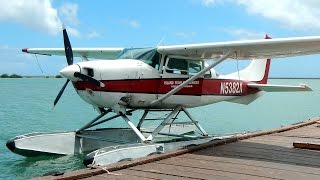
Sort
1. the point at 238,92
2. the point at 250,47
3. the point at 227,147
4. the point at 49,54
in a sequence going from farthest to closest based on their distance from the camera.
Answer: the point at 49,54 < the point at 238,92 < the point at 250,47 < the point at 227,147

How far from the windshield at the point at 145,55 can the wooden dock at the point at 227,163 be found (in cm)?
259

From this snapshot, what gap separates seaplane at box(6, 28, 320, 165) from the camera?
770 centimetres

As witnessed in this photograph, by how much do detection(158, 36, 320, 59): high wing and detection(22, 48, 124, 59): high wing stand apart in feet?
8.02

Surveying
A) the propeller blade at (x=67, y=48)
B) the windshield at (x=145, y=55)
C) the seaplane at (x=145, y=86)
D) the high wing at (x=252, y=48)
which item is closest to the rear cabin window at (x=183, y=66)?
the seaplane at (x=145, y=86)

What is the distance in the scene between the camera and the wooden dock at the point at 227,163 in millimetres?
4359

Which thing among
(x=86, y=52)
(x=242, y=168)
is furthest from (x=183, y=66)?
(x=242, y=168)

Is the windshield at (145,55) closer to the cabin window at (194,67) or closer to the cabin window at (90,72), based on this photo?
the cabin window at (194,67)

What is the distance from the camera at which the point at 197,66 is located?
30.8 ft

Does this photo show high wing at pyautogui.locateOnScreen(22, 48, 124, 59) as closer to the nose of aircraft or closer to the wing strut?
the wing strut

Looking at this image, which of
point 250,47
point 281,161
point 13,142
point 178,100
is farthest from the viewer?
point 178,100

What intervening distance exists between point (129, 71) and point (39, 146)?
2.51 m

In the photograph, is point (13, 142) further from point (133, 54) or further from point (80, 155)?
point (133, 54)

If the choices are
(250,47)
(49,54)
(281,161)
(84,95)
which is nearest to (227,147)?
(281,161)

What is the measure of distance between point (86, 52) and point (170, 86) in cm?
343
